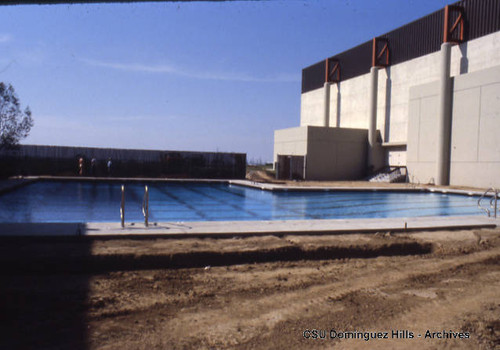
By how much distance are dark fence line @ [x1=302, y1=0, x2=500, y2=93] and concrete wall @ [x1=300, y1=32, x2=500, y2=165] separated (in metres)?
0.52

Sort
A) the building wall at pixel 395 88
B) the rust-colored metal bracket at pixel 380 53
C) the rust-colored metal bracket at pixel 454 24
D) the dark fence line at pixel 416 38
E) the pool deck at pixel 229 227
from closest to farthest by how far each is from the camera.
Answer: the pool deck at pixel 229 227 < the dark fence line at pixel 416 38 < the building wall at pixel 395 88 < the rust-colored metal bracket at pixel 454 24 < the rust-colored metal bracket at pixel 380 53

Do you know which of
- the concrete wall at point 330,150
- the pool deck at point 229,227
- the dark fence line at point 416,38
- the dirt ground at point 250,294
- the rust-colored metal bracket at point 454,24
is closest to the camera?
the dirt ground at point 250,294

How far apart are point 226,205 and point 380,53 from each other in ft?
73.7

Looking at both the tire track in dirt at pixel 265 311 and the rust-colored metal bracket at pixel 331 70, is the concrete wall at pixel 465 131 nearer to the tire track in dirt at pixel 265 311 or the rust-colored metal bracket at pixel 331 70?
the rust-colored metal bracket at pixel 331 70

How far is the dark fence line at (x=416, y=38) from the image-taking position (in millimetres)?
23073

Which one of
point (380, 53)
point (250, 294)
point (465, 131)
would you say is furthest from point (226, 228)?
point (380, 53)

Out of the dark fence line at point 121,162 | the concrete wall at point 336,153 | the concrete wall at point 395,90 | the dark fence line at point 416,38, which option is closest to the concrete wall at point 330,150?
the concrete wall at point 336,153

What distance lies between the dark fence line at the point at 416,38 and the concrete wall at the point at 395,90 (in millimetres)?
521

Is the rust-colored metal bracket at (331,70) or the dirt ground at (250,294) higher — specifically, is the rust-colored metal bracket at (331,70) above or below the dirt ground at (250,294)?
above

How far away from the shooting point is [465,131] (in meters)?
22.9

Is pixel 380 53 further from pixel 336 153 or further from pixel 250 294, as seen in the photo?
pixel 250 294

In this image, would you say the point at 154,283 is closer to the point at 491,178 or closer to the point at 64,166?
the point at 491,178

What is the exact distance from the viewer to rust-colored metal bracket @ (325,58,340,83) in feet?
124

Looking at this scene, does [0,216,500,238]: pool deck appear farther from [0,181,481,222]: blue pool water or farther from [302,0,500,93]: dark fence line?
[302,0,500,93]: dark fence line
